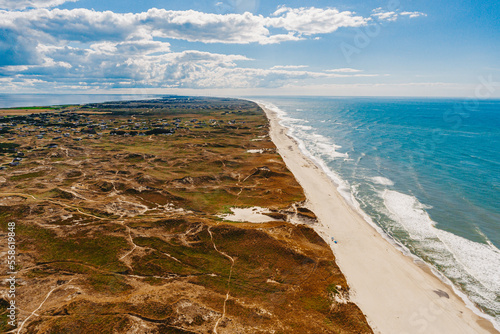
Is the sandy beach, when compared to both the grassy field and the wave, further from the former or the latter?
the wave

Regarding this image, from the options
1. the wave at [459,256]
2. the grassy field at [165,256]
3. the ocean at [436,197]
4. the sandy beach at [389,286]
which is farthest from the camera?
the ocean at [436,197]

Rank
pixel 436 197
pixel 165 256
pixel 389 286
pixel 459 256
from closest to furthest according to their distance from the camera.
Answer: pixel 389 286, pixel 165 256, pixel 459 256, pixel 436 197

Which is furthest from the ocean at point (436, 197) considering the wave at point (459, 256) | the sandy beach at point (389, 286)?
the sandy beach at point (389, 286)

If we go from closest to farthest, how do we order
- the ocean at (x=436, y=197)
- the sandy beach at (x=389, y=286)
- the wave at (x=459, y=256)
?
the sandy beach at (x=389, y=286) → the wave at (x=459, y=256) → the ocean at (x=436, y=197)

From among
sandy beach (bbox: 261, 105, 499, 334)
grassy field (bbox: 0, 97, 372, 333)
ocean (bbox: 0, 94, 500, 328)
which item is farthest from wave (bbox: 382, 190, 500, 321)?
grassy field (bbox: 0, 97, 372, 333)

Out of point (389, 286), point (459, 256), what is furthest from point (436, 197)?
point (389, 286)

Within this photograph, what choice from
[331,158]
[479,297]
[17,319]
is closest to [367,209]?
[479,297]

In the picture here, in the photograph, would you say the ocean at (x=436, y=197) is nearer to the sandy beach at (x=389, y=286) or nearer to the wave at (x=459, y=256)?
the wave at (x=459, y=256)

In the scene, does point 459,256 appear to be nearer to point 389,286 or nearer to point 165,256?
point 389,286
